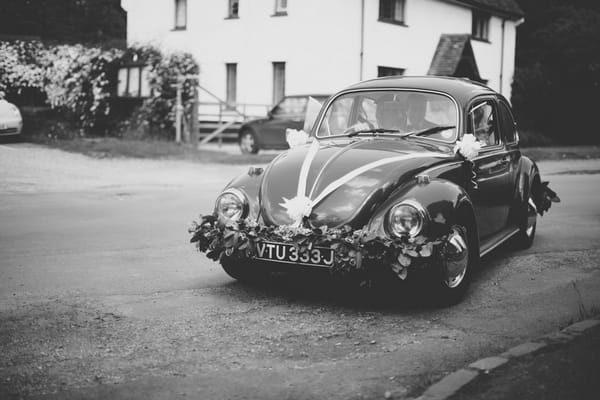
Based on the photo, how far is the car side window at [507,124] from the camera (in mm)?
7810

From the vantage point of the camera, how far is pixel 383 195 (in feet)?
18.5

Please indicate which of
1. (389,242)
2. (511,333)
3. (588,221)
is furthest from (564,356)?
(588,221)

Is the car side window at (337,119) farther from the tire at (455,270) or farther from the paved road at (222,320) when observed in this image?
the tire at (455,270)

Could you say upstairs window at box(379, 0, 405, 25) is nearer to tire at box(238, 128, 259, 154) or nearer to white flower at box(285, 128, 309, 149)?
tire at box(238, 128, 259, 154)

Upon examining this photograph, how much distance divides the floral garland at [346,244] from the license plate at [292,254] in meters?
0.03

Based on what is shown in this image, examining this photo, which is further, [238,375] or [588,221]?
[588,221]

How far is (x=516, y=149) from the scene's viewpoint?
26.4 ft

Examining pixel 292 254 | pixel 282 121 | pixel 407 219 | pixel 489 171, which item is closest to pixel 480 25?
pixel 282 121

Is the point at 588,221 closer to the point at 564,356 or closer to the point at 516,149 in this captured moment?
the point at 516,149

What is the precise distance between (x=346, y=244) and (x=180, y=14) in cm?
2808

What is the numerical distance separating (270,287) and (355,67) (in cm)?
2193

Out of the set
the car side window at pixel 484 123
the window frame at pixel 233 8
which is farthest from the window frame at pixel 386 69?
the car side window at pixel 484 123

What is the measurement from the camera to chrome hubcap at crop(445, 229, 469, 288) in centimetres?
574

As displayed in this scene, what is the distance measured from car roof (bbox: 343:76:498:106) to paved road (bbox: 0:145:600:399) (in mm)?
1706
